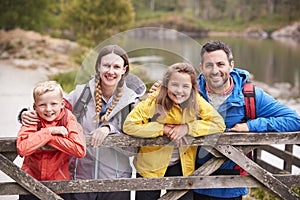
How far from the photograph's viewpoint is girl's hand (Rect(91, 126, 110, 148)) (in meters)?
2.57

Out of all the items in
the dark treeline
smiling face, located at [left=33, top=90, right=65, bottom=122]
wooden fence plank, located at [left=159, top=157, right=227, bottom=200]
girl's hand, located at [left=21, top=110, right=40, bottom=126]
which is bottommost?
wooden fence plank, located at [left=159, top=157, right=227, bottom=200]

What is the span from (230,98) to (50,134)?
2.97 feet

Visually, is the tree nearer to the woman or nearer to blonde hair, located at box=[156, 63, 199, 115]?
the woman

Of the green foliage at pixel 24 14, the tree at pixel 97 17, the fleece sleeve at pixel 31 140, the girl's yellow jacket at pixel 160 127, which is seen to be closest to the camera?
the fleece sleeve at pixel 31 140

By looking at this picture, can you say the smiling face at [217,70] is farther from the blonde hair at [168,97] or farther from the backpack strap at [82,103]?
the backpack strap at [82,103]

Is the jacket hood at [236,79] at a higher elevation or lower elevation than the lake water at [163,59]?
lower

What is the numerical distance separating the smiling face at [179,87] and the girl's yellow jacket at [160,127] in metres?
0.06

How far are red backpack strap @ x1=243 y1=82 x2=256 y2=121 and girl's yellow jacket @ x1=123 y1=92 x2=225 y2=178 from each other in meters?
0.19

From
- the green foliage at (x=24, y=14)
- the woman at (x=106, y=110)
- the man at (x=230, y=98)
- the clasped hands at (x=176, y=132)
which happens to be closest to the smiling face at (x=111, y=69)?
the woman at (x=106, y=110)

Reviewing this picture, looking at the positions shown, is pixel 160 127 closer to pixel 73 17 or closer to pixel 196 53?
pixel 196 53

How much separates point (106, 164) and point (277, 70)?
23066mm

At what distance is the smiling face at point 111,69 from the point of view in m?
2.53

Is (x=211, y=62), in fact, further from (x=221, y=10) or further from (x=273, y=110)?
(x=221, y=10)

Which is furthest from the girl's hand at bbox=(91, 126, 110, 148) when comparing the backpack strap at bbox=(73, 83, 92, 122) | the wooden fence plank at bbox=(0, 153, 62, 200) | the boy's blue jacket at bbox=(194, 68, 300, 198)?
the boy's blue jacket at bbox=(194, 68, 300, 198)
